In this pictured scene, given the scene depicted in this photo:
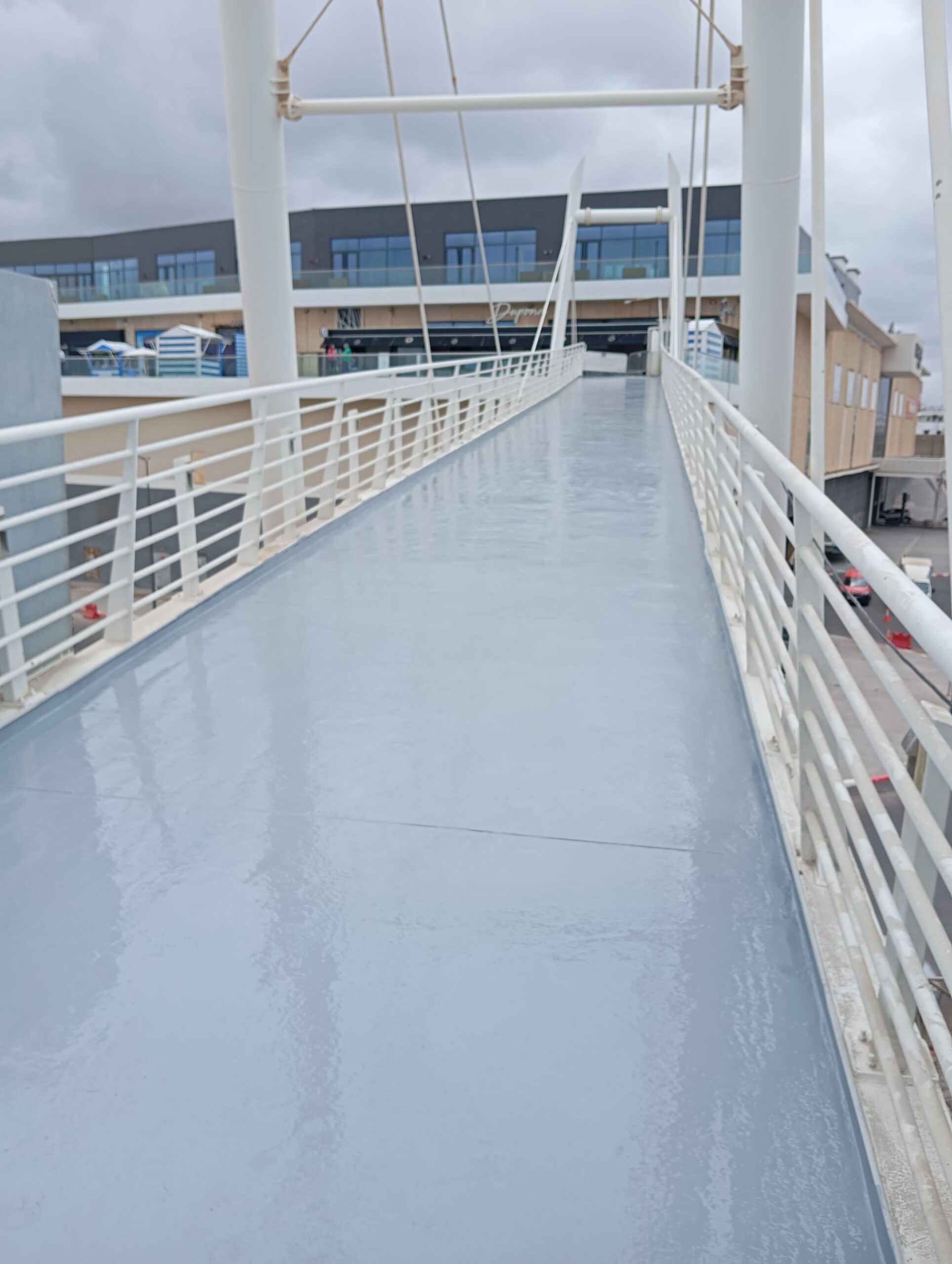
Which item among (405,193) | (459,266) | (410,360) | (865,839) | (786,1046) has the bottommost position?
(786,1046)

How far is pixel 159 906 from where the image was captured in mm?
2475

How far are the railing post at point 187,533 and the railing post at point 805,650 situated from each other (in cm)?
337

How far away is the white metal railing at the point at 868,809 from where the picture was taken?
147 centimetres

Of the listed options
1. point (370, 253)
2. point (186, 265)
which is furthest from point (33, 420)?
point (186, 265)

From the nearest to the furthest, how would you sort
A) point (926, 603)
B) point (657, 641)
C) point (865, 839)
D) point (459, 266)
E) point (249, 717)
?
point (926, 603)
point (865, 839)
point (249, 717)
point (657, 641)
point (459, 266)

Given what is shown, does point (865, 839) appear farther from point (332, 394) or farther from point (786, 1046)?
point (332, 394)

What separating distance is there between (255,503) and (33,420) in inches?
87.8

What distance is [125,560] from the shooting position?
4586mm

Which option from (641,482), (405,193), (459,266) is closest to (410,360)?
(405,193)

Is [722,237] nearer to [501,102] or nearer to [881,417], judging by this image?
[881,417]

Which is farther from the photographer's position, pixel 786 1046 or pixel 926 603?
pixel 786 1046

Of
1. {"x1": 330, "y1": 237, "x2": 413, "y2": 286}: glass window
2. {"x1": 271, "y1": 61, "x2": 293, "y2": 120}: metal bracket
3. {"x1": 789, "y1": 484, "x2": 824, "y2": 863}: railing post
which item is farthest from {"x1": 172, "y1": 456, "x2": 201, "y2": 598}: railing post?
{"x1": 330, "y1": 237, "x2": 413, "y2": 286}: glass window

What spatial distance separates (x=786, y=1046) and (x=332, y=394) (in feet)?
63.9

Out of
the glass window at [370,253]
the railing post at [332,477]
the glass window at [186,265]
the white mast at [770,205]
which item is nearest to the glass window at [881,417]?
the glass window at [370,253]
